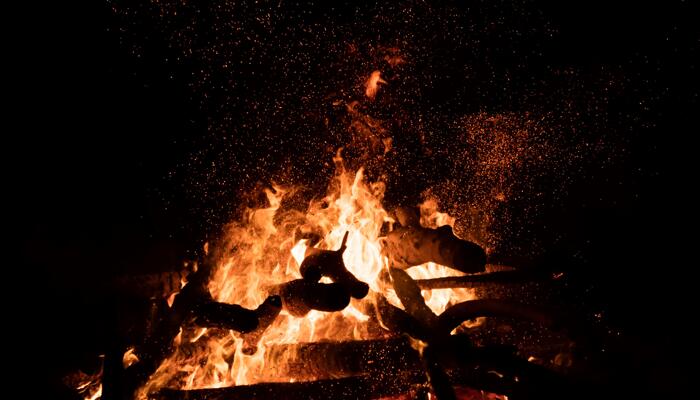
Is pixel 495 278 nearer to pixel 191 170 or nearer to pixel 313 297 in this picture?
pixel 313 297

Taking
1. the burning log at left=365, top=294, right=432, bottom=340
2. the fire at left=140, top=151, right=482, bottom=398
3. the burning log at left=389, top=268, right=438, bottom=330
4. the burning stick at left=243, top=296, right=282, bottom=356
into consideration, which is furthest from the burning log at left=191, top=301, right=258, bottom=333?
the burning log at left=389, top=268, right=438, bottom=330

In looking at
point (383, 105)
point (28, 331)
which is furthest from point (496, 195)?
point (28, 331)

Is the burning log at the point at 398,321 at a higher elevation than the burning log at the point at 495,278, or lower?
lower

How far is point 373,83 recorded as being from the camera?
5164 millimetres

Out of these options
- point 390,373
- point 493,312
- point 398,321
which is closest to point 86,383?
point 390,373

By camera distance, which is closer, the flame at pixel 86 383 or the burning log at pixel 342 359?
the burning log at pixel 342 359

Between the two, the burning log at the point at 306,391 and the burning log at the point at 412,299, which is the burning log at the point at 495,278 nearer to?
the burning log at the point at 412,299

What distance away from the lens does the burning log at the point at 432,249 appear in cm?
284

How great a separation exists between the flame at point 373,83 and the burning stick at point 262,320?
3346mm

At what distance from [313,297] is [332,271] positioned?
336mm

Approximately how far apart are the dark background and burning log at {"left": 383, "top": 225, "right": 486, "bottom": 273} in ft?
3.80

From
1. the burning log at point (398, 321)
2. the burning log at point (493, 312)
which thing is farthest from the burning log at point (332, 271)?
the burning log at point (493, 312)

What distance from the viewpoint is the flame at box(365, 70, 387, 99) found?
5.12m

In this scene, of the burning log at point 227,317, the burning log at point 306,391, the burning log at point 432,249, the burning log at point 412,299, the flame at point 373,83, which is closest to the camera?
the burning log at point 306,391
